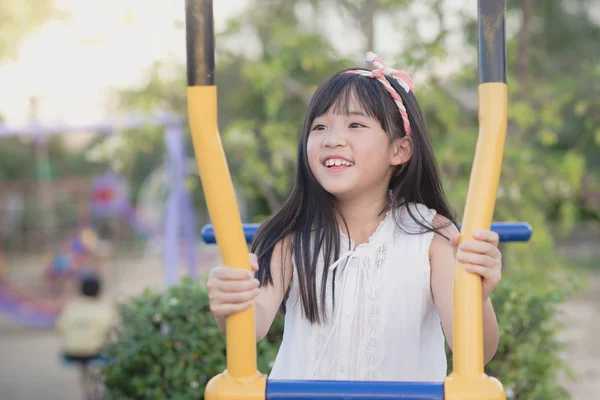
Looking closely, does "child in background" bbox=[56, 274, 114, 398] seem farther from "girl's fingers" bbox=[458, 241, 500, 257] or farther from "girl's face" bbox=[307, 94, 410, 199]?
"girl's fingers" bbox=[458, 241, 500, 257]

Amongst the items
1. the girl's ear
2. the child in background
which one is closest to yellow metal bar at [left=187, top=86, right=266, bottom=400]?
the girl's ear

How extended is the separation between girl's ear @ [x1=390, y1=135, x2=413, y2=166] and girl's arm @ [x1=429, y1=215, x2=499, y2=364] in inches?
6.7

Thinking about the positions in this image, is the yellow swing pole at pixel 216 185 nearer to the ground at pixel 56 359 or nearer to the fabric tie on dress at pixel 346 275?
the fabric tie on dress at pixel 346 275

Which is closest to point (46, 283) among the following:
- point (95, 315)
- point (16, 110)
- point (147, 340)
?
point (16, 110)

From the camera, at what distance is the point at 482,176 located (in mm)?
1312

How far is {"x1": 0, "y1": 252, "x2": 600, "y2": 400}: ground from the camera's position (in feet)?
18.4

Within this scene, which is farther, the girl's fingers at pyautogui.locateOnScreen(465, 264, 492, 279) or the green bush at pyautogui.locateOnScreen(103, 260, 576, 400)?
the green bush at pyautogui.locateOnScreen(103, 260, 576, 400)

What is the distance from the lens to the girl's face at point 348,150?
5.43ft

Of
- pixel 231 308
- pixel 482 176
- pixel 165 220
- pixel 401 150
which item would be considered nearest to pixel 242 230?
pixel 231 308

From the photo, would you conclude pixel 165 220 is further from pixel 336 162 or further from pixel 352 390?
pixel 352 390

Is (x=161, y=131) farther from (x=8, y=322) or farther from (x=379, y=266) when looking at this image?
(x=8, y=322)

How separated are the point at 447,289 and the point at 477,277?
0.34 m

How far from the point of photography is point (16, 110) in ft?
38.0

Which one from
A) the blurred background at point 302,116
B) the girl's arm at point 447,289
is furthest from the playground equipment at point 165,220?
the girl's arm at point 447,289
